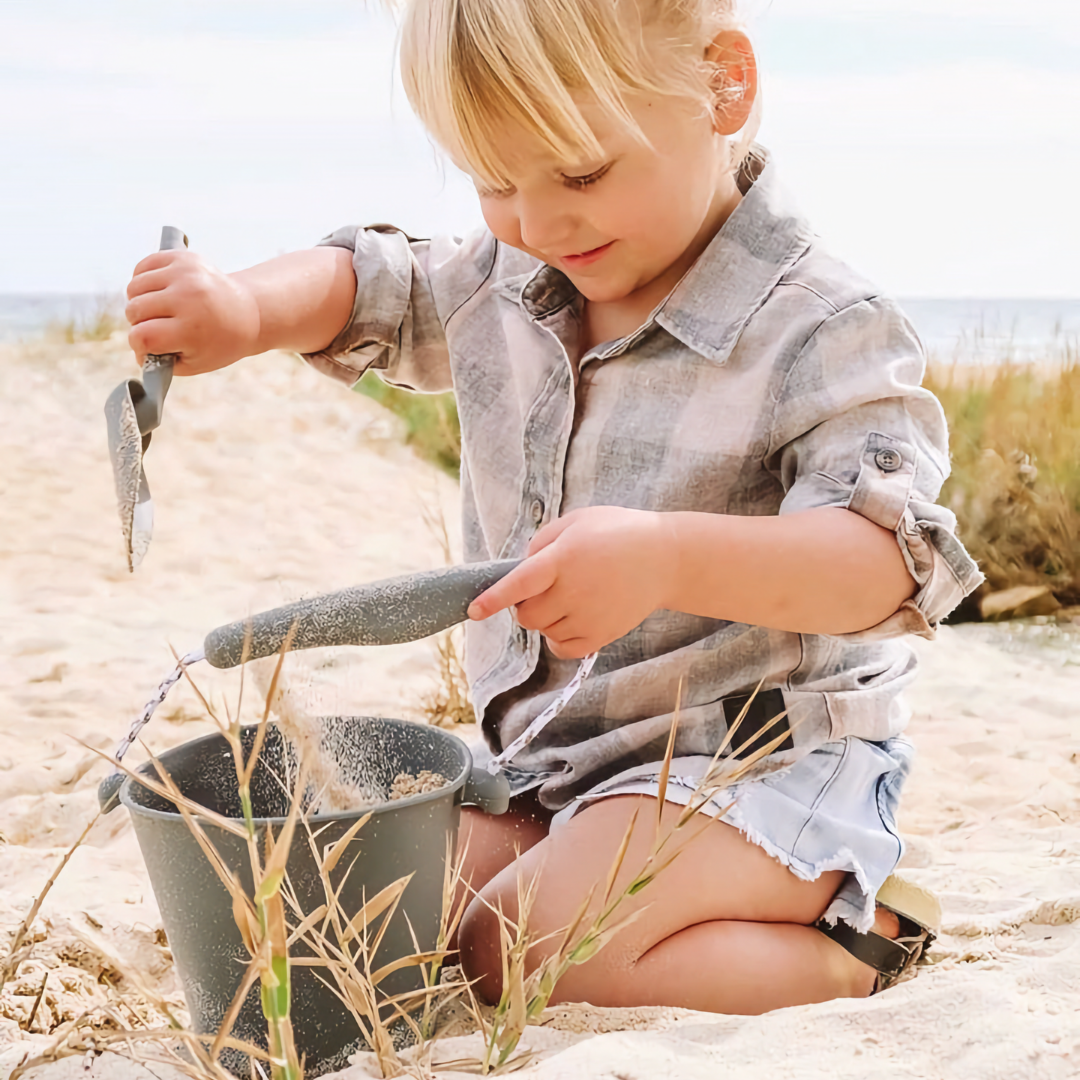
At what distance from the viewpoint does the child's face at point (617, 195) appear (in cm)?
119

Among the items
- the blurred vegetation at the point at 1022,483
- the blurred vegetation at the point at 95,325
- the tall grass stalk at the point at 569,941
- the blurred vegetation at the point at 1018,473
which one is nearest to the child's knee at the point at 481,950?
the tall grass stalk at the point at 569,941

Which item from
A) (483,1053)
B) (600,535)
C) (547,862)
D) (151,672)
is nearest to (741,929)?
(547,862)

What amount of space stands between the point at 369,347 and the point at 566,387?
324 millimetres

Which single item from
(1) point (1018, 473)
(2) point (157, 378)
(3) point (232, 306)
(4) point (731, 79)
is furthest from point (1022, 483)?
(2) point (157, 378)

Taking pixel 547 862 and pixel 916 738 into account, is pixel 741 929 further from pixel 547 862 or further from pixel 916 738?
pixel 916 738

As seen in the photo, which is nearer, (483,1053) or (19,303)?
(483,1053)

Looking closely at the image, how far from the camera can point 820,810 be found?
133cm

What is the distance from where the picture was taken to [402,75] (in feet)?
4.17

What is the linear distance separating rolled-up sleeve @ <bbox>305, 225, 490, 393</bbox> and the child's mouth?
33 cm

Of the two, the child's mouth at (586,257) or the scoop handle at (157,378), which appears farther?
the child's mouth at (586,257)

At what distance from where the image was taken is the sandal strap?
1312mm

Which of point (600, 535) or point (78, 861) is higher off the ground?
point (600, 535)

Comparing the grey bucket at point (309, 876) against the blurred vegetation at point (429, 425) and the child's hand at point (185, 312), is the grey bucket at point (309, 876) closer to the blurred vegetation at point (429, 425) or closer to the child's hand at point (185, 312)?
the child's hand at point (185, 312)

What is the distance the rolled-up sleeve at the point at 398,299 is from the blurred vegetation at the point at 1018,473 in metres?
1.28
